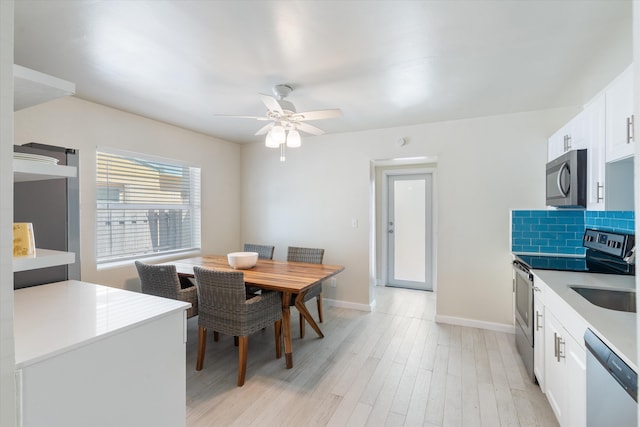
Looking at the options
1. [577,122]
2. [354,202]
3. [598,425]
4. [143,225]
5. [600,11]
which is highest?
[600,11]

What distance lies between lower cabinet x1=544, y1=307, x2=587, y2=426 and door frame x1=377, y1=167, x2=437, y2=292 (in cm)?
291

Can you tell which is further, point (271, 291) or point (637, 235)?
point (271, 291)

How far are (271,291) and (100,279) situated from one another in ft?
6.02

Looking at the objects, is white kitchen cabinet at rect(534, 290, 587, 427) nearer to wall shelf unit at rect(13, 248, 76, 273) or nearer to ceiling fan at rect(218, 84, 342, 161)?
ceiling fan at rect(218, 84, 342, 161)

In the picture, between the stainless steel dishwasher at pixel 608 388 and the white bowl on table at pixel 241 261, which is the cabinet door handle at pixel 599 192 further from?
the white bowl on table at pixel 241 261

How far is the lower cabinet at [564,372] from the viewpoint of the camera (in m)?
1.36

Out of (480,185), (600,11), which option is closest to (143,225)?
(480,185)

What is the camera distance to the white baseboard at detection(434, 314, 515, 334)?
3176mm

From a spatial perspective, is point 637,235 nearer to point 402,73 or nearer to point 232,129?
point 402,73

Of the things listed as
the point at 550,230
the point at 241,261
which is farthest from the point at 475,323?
the point at 241,261

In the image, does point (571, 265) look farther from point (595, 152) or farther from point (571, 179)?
point (595, 152)

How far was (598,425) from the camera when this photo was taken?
3.83 feet

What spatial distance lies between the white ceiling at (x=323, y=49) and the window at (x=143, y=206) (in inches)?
29.3

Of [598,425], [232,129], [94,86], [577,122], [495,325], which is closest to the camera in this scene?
[598,425]
